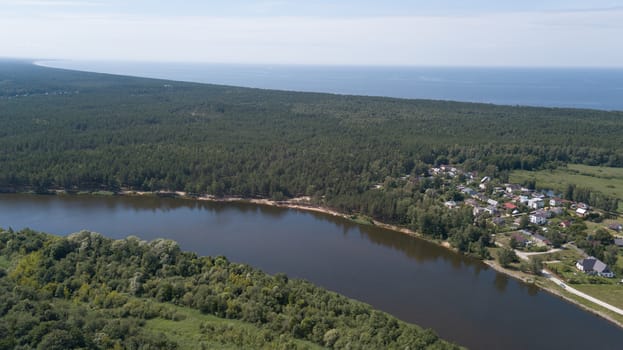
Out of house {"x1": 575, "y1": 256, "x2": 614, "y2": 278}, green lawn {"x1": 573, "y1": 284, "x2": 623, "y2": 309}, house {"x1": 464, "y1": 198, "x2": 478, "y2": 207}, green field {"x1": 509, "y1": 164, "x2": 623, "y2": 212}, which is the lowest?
green lawn {"x1": 573, "y1": 284, "x2": 623, "y2": 309}

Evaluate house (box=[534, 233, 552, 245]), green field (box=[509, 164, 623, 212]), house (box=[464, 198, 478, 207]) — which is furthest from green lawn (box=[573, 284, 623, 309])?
green field (box=[509, 164, 623, 212])

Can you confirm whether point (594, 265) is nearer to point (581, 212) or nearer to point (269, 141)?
point (581, 212)

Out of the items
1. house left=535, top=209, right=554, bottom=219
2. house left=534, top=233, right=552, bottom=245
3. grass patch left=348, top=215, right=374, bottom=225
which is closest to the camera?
house left=534, top=233, right=552, bottom=245

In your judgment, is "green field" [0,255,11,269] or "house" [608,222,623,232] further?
"house" [608,222,623,232]

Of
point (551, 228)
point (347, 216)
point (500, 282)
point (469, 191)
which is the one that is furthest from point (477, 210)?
point (347, 216)

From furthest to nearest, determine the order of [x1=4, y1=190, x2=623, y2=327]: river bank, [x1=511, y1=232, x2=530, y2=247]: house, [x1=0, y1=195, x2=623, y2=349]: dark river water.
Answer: [x1=511, y1=232, x2=530, y2=247]: house, [x1=4, y1=190, x2=623, y2=327]: river bank, [x1=0, y1=195, x2=623, y2=349]: dark river water

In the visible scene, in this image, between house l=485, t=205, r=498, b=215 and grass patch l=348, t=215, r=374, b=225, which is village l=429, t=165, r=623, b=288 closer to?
house l=485, t=205, r=498, b=215
